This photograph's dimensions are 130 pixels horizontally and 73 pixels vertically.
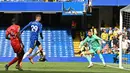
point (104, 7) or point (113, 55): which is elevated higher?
point (104, 7)

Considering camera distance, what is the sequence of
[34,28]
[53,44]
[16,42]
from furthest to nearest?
[53,44]
[34,28]
[16,42]

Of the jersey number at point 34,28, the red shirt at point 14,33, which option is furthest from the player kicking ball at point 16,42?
the jersey number at point 34,28

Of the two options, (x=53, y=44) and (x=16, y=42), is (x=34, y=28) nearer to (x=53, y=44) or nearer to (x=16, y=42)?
(x=16, y=42)

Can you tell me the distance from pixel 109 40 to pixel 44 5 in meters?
6.09

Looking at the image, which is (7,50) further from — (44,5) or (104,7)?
(104,7)

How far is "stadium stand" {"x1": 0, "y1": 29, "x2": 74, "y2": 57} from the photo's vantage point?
3391 cm

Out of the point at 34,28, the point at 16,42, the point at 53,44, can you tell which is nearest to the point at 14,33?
the point at 16,42

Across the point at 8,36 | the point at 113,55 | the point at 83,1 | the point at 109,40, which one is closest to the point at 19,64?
the point at 8,36

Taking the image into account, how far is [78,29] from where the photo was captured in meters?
37.7

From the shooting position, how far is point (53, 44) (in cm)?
3544

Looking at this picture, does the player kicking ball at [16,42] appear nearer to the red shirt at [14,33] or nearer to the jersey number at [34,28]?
the red shirt at [14,33]

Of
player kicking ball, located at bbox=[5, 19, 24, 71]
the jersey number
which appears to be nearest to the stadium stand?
the jersey number

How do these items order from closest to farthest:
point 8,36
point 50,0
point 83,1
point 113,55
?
point 8,36 → point 113,55 → point 83,1 → point 50,0

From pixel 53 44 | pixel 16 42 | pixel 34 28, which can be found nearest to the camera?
pixel 16 42
